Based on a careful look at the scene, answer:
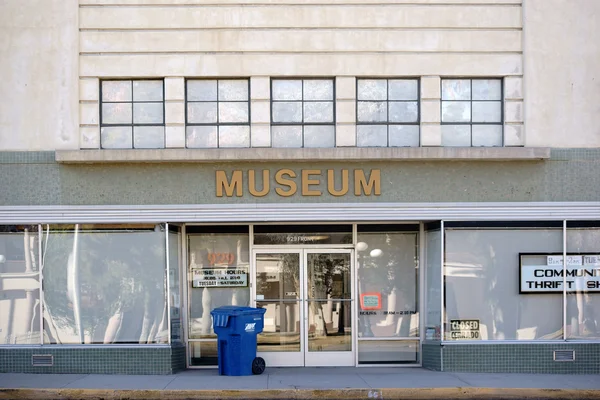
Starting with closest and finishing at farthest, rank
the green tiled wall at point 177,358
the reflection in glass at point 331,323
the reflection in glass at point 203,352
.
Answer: the green tiled wall at point 177,358 → the reflection in glass at point 203,352 → the reflection in glass at point 331,323

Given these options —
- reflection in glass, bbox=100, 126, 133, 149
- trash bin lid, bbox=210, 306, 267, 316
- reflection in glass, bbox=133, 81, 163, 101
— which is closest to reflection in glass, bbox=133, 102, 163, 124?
reflection in glass, bbox=133, 81, 163, 101

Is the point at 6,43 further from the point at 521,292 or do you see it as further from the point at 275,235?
the point at 521,292

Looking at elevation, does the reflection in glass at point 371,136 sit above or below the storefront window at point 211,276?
above

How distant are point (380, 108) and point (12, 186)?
6.53 metres

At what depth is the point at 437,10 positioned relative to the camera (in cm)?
1339

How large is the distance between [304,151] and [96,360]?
5.02m

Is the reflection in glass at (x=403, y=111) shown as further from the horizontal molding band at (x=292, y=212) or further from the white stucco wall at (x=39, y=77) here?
the white stucco wall at (x=39, y=77)

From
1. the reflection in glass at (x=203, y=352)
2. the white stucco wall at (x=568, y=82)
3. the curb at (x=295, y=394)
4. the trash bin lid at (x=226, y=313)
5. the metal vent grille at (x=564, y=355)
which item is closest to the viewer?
the curb at (x=295, y=394)

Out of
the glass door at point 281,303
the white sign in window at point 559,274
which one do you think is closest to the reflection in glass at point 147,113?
the glass door at point 281,303

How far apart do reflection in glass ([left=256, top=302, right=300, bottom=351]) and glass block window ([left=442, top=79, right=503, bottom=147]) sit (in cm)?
421

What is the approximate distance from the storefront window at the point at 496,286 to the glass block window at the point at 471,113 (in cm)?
154

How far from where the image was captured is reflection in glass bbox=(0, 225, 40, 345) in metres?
13.3

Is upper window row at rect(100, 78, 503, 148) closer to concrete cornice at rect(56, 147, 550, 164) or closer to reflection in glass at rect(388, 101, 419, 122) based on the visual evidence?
reflection in glass at rect(388, 101, 419, 122)

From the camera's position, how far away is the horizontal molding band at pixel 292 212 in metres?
13.2
